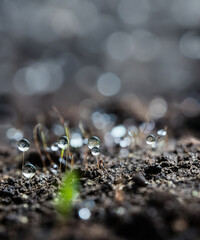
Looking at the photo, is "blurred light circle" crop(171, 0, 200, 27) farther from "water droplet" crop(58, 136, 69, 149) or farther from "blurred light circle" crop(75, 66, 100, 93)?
"water droplet" crop(58, 136, 69, 149)

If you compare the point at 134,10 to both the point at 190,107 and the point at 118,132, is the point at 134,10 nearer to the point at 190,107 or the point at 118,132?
the point at 190,107

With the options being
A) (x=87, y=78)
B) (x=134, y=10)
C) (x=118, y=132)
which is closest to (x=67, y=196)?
(x=118, y=132)

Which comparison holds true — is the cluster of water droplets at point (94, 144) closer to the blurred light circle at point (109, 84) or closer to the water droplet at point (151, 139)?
the water droplet at point (151, 139)

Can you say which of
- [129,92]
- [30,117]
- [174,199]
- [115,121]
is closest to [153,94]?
[129,92]

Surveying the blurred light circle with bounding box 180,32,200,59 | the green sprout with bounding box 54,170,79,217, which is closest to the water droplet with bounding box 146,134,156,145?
the green sprout with bounding box 54,170,79,217

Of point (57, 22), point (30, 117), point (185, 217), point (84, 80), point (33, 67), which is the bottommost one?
point (185, 217)

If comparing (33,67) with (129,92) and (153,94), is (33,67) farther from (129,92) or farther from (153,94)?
(153,94)

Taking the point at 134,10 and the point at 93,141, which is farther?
the point at 134,10
